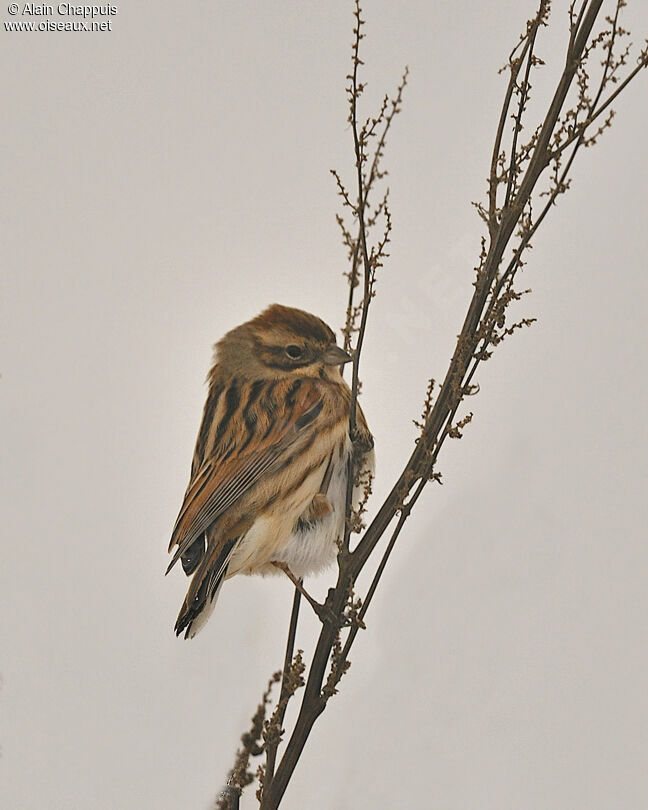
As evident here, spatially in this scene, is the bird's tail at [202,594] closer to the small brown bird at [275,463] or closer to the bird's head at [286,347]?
the small brown bird at [275,463]

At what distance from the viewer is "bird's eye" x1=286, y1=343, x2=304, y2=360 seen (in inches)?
41.0

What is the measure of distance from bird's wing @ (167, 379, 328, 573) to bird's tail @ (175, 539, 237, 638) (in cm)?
3

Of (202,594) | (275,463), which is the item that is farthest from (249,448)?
(202,594)

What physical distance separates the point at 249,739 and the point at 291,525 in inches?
8.3

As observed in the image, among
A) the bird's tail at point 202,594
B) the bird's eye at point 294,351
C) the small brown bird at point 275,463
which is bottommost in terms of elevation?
the bird's tail at point 202,594

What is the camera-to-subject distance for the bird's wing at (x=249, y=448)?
97cm

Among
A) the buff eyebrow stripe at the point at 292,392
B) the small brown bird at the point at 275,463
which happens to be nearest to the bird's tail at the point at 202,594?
the small brown bird at the point at 275,463

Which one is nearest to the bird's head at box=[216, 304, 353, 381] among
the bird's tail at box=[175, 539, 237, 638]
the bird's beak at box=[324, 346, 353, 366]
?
the bird's beak at box=[324, 346, 353, 366]

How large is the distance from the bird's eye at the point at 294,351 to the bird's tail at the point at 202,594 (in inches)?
8.6

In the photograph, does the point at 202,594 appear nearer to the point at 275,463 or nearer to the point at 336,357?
the point at 275,463

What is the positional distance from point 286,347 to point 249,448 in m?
0.11

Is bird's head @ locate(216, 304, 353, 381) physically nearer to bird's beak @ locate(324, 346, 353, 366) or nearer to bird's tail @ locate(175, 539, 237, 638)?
bird's beak @ locate(324, 346, 353, 366)

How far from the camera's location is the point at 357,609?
874mm

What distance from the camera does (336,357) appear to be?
101 centimetres
